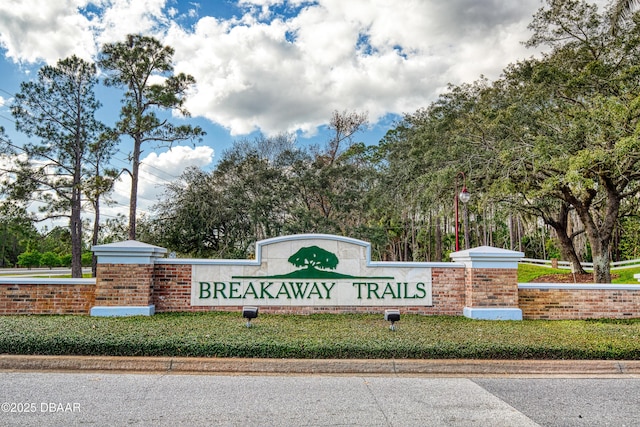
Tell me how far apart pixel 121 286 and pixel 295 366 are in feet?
16.4

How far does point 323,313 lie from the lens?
406 inches

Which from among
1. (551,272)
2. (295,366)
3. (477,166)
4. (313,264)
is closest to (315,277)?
(313,264)

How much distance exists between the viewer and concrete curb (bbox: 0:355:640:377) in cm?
638

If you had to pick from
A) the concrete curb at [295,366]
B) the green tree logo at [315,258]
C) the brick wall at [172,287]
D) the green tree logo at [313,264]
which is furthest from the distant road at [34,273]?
the concrete curb at [295,366]

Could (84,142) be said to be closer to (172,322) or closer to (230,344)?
(172,322)

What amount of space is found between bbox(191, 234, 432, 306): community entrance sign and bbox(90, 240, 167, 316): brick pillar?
1118mm

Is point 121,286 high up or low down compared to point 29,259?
down

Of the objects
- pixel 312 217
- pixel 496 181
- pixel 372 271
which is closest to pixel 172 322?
pixel 372 271

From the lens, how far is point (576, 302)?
33.9 ft

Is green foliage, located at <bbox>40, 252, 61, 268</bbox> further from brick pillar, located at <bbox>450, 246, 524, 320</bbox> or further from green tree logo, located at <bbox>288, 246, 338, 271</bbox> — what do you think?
brick pillar, located at <bbox>450, 246, 524, 320</bbox>

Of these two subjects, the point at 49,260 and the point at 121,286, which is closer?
the point at 121,286

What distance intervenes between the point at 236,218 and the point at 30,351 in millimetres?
20313

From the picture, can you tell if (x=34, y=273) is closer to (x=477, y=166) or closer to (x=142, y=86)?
(x=142, y=86)

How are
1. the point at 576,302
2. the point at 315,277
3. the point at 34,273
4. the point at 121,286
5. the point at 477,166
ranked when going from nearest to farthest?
1. the point at 121,286
2. the point at 576,302
3. the point at 315,277
4. the point at 477,166
5. the point at 34,273
